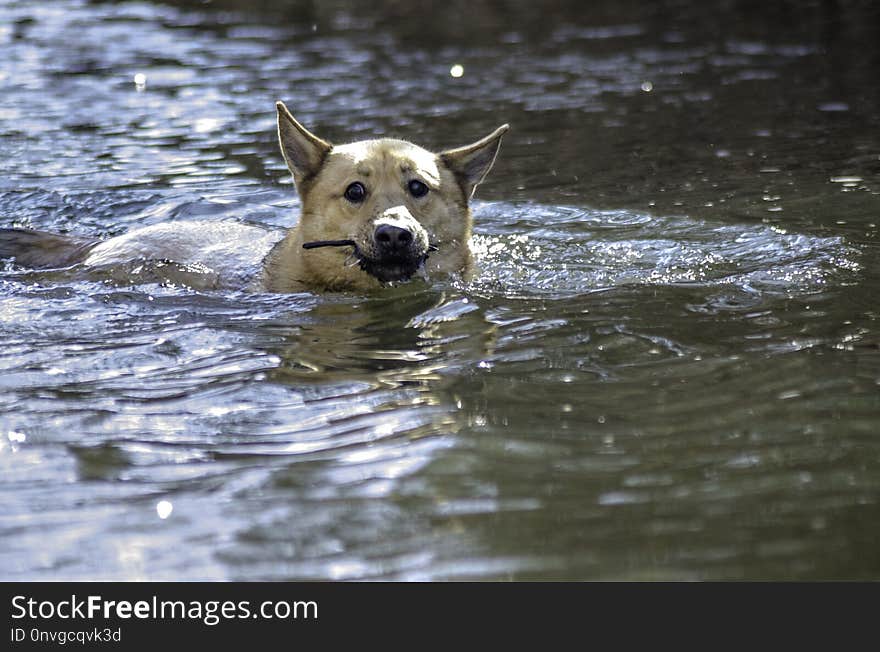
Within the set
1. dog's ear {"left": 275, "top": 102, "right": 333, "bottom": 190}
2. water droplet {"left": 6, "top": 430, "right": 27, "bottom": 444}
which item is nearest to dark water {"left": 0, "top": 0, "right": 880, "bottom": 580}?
water droplet {"left": 6, "top": 430, "right": 27, "bottom": 444}

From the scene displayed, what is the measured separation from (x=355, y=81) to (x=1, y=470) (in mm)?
9820

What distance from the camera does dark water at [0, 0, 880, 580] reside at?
3.59 meters

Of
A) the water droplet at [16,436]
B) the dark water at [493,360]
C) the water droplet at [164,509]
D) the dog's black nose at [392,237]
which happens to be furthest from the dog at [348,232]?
the water droplet at [164,509]

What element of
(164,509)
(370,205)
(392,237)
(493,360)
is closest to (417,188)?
(370,205)

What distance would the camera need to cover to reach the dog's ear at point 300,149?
6863 mm

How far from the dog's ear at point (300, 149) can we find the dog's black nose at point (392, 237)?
938 millimetres

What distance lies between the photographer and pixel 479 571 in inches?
132

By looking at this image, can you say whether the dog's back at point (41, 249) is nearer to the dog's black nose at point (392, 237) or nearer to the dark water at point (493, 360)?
the dark water at point (493, 360)

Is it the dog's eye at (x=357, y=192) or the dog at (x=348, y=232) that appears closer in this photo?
the dog at (x=348, y=232)

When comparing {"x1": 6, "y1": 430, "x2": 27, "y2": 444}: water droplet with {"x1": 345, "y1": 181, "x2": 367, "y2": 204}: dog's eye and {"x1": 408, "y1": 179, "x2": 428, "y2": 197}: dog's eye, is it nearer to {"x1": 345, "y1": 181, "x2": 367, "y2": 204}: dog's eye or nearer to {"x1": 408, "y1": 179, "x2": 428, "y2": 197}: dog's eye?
{"x1": 345, "y1": 181, "x2": 367, "y2": 204}: dog's eye

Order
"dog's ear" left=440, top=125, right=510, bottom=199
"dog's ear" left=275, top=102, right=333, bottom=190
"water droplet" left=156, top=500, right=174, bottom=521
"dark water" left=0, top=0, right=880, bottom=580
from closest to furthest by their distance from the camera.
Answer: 1. "dark water" left=0, top=0, right=880, bottom=580
2. "water droplet" left=156, top=500, right=174, bottom=521
3. "dog's ear" left=275, top=102, right=333, bottom=190
4. "dog's ear" left=440, top=125, right=510, bottom=199

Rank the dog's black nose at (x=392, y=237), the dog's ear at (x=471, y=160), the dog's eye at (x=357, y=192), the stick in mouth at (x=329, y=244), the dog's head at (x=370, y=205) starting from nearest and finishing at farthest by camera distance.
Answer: the dog's black nose at (x=392, y=237) → the dog's head at (x=370, y=205) → the stick in mouth at (x=329, y=244) → the dog's eye at (x=357, y=192) → the dog's ear at (x=471, y=160)

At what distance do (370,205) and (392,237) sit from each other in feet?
1.60
